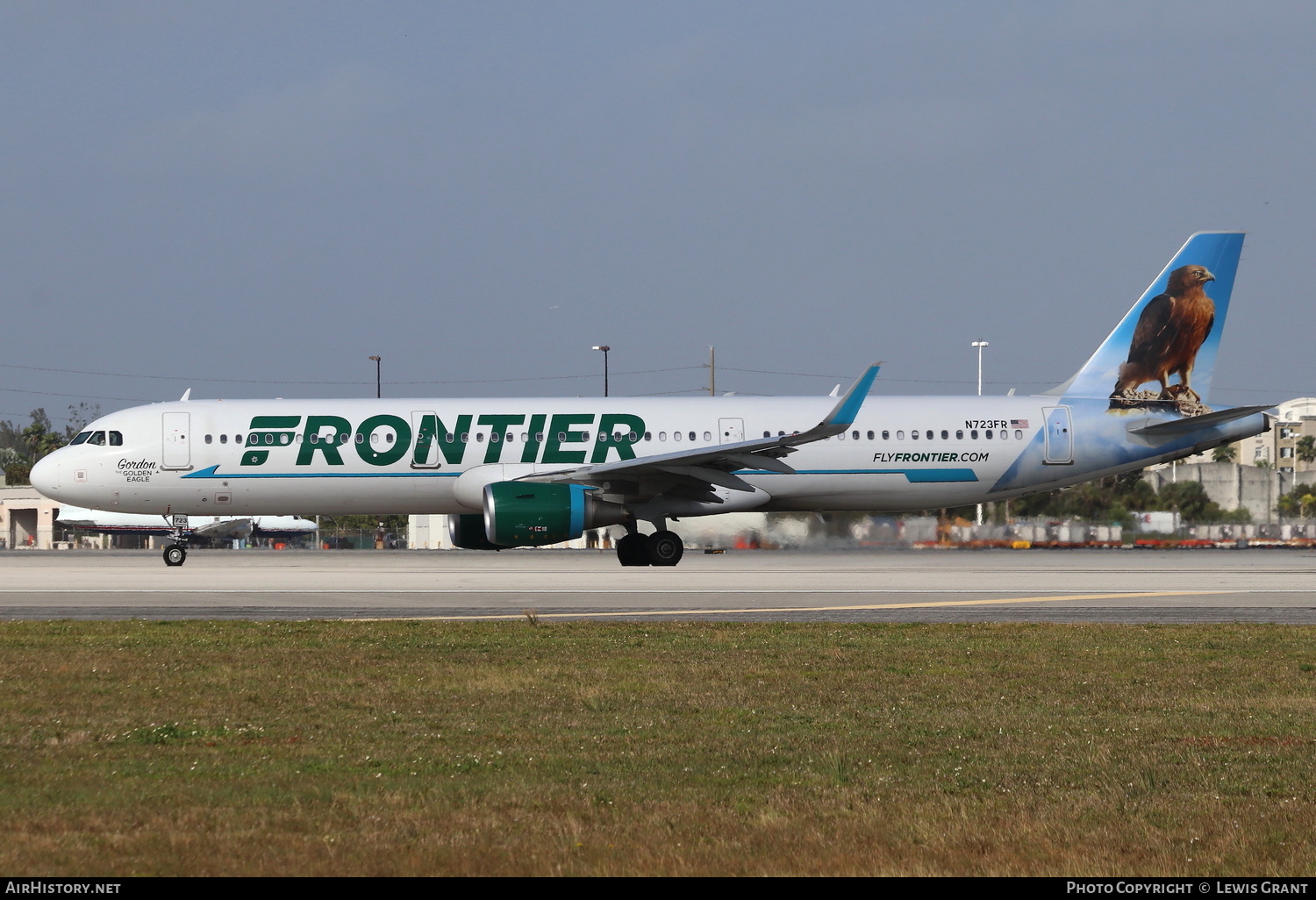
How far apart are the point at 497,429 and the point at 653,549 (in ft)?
14.4

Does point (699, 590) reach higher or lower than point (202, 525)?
lower

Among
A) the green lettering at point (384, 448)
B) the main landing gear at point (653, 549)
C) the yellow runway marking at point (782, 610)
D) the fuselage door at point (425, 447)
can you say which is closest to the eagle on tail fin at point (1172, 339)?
the main landing gear at point (653, 549)

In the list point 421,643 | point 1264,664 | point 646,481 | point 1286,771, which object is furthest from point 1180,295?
point 1286,771

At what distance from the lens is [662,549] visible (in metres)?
28.6

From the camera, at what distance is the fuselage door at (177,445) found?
1157 inches

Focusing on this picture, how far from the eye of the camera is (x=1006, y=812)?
6238 mm

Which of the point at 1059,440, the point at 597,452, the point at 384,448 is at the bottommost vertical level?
the point at 597,452

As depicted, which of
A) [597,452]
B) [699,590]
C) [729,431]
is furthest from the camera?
[729,431]

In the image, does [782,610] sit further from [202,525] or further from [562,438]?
[202,525]

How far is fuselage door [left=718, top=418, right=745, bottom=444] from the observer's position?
3003 centimetres

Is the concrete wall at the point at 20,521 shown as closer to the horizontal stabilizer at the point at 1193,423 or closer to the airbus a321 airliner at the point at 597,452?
the airbus a321 airliner at the point at 597,452

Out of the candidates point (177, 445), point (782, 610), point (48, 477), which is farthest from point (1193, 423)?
point (48, 477)

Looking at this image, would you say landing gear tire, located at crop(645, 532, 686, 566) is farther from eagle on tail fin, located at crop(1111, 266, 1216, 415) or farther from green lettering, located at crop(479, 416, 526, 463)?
eagle on tail fin, located at crop(1111, 266, 1216, 415)

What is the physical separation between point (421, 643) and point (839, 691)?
4693 millimetres
